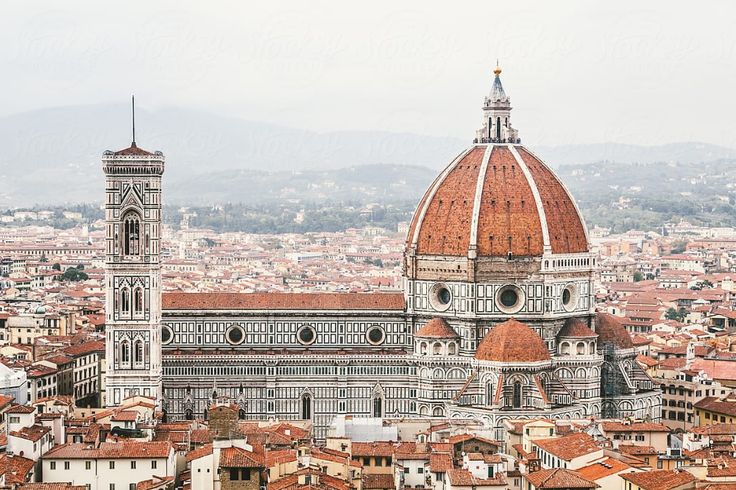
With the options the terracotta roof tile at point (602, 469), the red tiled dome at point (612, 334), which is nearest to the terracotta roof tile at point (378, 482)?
the terracotta roof tile at point (602, 469)

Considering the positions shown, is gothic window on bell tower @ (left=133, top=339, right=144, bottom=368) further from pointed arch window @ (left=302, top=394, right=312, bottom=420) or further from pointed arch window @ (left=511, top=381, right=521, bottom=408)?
pointed arch window @ (left=511, top=381, right=521, bottom=408)

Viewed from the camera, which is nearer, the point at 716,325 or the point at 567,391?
the point at 567,391

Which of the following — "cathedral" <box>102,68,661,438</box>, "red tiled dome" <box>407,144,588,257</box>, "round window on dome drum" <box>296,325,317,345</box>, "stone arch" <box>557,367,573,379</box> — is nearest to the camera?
"cathedral" <box>102,68,661,438</box>

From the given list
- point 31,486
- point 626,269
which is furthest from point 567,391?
point 626,269

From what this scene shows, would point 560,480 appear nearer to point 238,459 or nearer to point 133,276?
point 238,459

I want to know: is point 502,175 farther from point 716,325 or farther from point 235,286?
point 235,286

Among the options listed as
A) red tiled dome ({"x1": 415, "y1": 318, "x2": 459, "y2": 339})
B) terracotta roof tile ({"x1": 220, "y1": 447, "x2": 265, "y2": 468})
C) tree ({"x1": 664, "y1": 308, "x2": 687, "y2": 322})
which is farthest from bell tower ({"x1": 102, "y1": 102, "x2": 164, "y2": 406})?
tree ({"x1": 664, "y1": 308, "x2": 687, "y2": 322})
